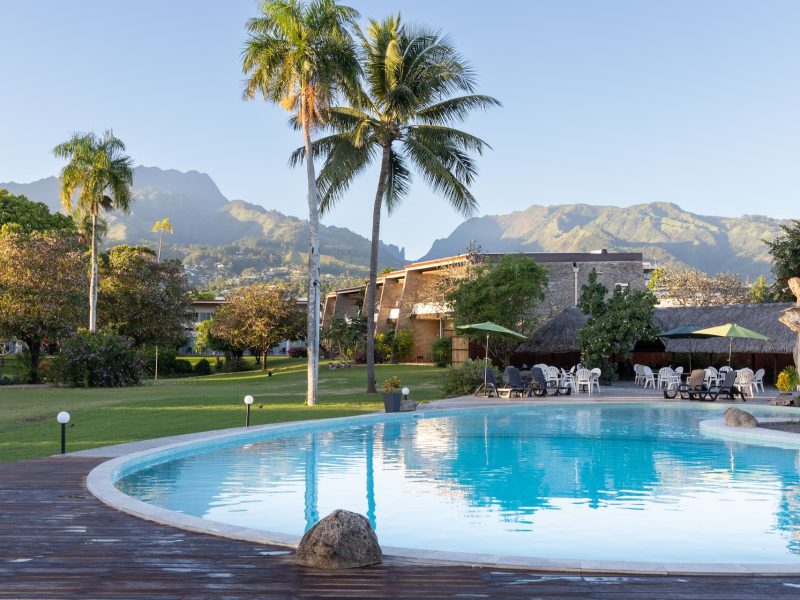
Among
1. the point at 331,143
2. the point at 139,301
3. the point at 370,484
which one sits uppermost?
the point at 331,143

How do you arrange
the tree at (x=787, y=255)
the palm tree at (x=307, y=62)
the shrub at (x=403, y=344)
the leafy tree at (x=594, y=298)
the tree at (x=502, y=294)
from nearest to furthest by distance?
the palm tree at (x=307, y=62) < the leafy tree at (x=594, y=298) < the tree at (x=502, y=294) < the tree at (x=787, y=255) < the shrub at (x=403, y=344)

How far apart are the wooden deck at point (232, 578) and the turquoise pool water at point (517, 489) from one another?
209 cm

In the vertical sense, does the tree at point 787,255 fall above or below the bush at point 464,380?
above

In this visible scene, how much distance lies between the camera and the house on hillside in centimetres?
4372

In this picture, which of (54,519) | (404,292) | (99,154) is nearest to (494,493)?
(54,519)

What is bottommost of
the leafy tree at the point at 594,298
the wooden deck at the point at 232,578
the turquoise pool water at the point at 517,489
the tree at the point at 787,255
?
the turquoise pool water at the point at 517,489

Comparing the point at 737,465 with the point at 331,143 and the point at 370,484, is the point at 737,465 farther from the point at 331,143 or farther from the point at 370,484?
the point at 331,143

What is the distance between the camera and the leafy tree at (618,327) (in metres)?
29.1

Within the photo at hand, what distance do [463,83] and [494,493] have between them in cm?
1708

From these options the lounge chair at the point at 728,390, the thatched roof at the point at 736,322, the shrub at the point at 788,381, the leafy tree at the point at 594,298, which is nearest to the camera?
the lounge chair at the point at 728,390

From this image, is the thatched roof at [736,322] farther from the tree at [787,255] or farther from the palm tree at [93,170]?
the palm tree at [93,170]

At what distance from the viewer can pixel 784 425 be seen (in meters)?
16.5

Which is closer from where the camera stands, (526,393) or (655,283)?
(526,393)

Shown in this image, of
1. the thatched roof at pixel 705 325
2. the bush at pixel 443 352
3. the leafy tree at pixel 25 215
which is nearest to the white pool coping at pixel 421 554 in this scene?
the thatched roof at pixel 705 325
